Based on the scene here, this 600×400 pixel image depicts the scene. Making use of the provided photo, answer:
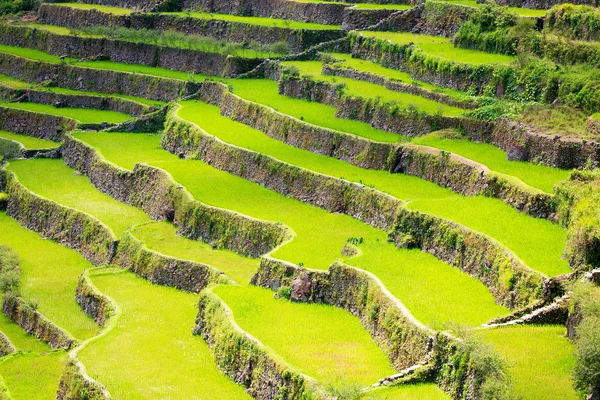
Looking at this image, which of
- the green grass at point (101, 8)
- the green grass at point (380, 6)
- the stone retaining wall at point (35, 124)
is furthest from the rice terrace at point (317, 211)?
the green grass at point (101, 8)

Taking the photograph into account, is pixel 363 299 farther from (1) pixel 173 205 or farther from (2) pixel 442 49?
(2) pixel 442 49

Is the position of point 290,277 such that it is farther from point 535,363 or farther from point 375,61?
point 375,61

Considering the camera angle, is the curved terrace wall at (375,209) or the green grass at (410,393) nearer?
the green grass at (410,393)

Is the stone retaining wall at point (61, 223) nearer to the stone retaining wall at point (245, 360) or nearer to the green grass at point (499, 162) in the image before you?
the stone retaining wall at point (245, 360)

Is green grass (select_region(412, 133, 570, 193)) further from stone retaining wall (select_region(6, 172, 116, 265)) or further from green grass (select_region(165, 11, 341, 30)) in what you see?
green grass (select_region(165, 11, 341, 30))

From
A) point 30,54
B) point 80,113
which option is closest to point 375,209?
point 80,113

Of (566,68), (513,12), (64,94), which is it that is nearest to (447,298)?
(566,68)
